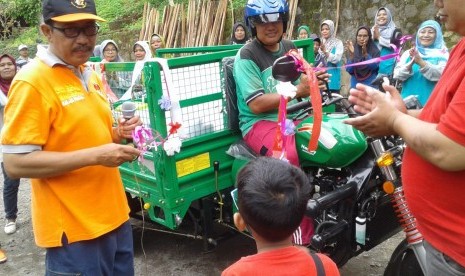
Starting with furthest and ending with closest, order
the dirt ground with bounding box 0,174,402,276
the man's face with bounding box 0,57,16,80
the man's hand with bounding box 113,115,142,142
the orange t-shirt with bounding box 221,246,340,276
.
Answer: the man's face with bounding box 0,57,16,80
the dirt ground with bounding box 0,174,402,276
the man's hand with bounding box 113,115,142,142
the orange t-shirt with bounding box 221,246,340,276

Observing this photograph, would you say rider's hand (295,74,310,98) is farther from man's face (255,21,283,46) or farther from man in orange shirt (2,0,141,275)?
man in orange shirt (2,0,141,275)

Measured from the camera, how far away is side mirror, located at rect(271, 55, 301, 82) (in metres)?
2.73

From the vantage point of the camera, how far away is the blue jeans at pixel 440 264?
1758mm

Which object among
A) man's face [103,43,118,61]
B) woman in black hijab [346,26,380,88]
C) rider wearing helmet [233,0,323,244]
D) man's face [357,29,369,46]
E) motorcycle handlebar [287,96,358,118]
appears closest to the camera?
motorcycle handlebar [287,96,358,118]

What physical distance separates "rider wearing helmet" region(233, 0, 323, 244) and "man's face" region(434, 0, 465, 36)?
1435mm

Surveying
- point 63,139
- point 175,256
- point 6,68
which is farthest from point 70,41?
point 6,68

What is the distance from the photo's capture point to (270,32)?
3.35 m

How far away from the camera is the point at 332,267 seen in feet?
5.28

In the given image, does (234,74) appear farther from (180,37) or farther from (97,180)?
(180,37)

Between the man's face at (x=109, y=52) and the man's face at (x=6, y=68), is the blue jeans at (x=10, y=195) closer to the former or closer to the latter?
the man's face at (x=6, y=68)

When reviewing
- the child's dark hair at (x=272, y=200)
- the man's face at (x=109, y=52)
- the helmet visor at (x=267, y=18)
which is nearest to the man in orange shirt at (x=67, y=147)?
the child's dark hair at (x=272, y=200)

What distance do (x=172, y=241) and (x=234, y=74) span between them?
210 cm

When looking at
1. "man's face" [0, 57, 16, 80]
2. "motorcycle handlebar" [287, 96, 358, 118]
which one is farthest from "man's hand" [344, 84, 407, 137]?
"man's face" [0, 57, 16, 80]

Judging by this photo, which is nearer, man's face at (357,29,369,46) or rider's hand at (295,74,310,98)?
rider's hand at (295,74,310,98)
